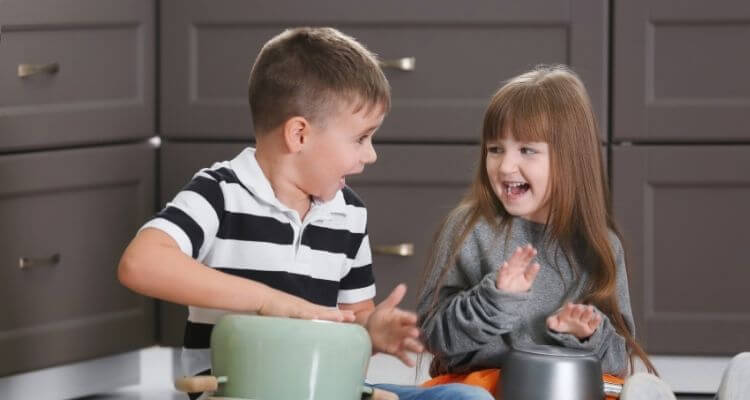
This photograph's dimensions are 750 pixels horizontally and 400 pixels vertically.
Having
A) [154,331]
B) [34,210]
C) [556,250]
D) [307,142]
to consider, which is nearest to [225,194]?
[307,142]

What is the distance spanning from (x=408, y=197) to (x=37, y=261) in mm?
586

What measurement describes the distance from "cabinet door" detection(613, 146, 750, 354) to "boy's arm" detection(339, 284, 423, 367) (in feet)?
2.91

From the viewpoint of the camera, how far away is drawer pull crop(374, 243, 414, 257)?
82.0 inches

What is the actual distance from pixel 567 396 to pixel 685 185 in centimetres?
82

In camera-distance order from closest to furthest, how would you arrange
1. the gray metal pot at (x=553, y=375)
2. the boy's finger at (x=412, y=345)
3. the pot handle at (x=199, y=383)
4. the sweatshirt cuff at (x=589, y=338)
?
the pot handle at (x=199, y=383) < the boy's finger at (x=412, y=345) < the gray metal pot at (x=553, y=375) < the sweatshirt cuff at (x=589, y=338)

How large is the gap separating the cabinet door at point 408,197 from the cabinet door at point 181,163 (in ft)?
0.71

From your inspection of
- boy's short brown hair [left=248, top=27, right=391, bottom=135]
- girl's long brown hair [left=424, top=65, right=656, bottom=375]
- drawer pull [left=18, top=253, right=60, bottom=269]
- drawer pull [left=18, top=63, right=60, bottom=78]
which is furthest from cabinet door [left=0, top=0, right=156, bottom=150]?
girl's long brown hair [left=424, top=65, right=656, bottom=375]

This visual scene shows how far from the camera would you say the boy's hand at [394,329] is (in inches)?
47.8

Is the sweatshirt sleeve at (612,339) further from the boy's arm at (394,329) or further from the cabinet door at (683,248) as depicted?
the cabinet door at (683,248)

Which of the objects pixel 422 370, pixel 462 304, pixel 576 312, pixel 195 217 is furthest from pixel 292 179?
pixel 422 370

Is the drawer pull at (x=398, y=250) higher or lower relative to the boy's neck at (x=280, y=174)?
lower

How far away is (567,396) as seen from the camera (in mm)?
1315

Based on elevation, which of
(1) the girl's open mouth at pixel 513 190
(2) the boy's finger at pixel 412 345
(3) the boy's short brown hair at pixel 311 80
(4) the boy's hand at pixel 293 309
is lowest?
(2) the boy's finger at pixel 412 345

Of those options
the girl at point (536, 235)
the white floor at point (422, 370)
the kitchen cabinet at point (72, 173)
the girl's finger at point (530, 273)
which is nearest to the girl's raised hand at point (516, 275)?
the girl's finger at point (530, 273)
